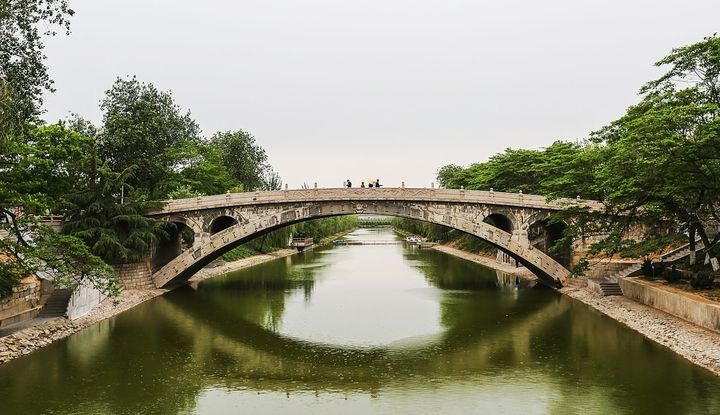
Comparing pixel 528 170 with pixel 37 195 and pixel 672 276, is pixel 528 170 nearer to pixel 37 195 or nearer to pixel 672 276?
pixel 672 276

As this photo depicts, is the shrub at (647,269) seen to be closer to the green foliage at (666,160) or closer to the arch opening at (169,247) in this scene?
the green foliage at (666,160)

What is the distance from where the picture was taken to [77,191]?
105 feet

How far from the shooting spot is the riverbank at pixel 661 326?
18.6 m

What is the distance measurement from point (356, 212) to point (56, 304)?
1856 centimetres

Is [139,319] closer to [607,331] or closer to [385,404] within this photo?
[385,404]

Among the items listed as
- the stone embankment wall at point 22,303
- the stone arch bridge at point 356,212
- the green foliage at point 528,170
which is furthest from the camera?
the green foliage at point 528,170

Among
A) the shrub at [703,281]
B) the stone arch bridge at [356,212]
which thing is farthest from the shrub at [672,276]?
the stone arch bridge at [356,212]

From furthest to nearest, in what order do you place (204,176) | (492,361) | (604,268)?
1. (204,176)
2. (604,268)
3. (492,361)

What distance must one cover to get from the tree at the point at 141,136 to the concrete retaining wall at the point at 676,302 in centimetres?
3034

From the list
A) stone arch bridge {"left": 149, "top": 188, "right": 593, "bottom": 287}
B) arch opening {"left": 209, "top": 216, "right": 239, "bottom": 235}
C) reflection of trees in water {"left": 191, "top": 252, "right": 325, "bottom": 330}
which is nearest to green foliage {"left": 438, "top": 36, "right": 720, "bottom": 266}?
stone arch bridge {"left": 149, "top": 188, "right": 593, "bottom": 287}

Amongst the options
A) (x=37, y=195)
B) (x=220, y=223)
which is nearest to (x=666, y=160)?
(x=37, y=195)

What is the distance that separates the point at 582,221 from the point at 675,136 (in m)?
9.08

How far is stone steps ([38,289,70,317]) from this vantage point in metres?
24.3

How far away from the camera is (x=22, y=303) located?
2319 centimetres
